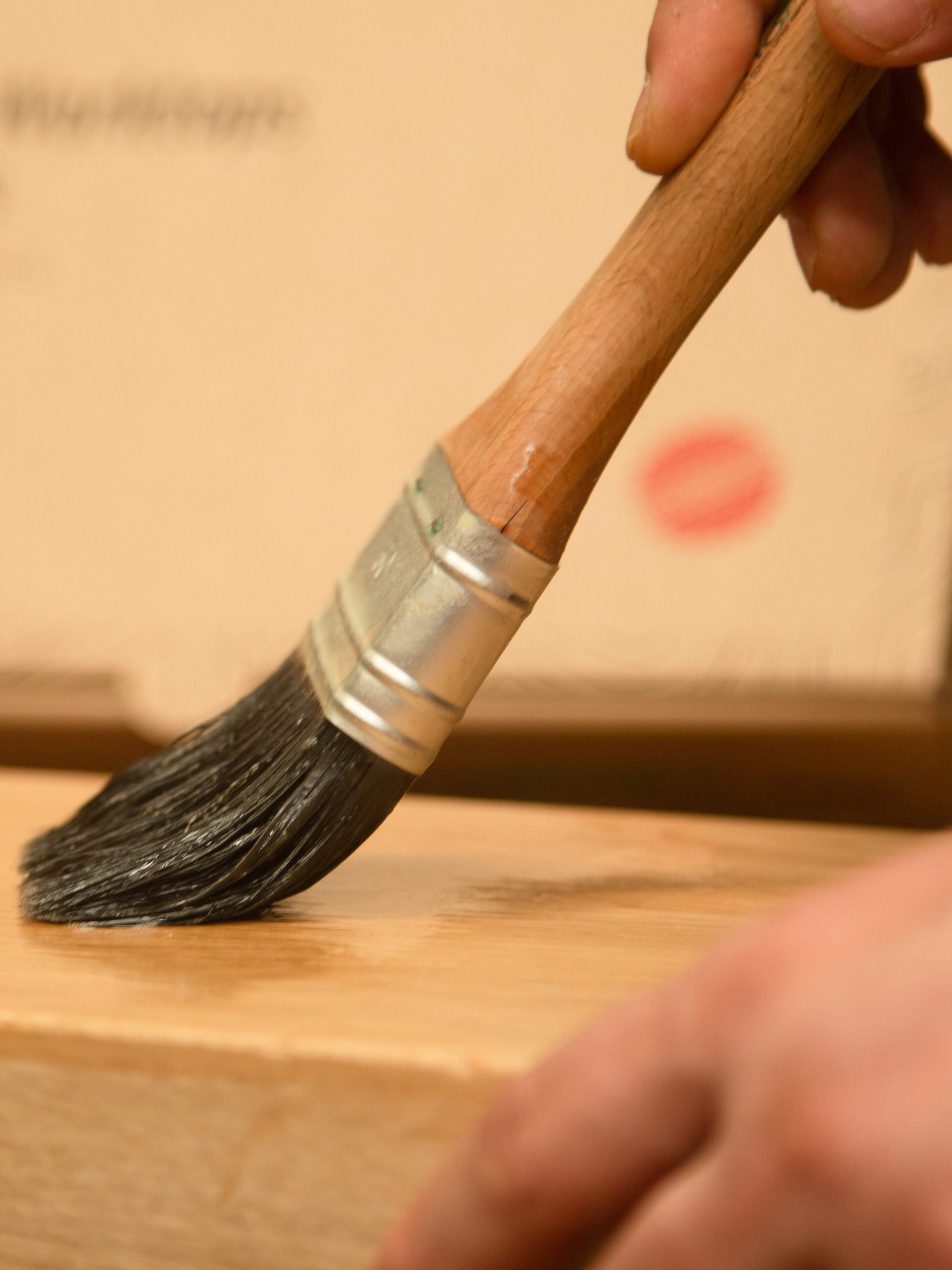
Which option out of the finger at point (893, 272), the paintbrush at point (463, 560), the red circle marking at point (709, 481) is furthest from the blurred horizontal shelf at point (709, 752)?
the paintbrush at point (463, 560)

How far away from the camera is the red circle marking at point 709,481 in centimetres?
85

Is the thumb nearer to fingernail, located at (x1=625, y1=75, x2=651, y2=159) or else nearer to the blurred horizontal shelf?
fingernail, located at (x1=625, y1=75, x2=651, y2=159)

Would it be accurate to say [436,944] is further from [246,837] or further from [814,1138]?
[814,1138]

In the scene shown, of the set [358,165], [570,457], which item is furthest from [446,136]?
[570,457]

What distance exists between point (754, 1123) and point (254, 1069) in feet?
0.48

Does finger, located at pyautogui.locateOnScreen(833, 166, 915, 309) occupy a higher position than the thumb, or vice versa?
the thumb

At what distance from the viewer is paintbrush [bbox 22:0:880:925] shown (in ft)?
1.35

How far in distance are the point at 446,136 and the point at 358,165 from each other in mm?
→ 71

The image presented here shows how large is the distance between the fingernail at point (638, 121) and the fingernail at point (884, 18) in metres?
0.08

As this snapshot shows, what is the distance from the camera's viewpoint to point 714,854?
0.59 meters

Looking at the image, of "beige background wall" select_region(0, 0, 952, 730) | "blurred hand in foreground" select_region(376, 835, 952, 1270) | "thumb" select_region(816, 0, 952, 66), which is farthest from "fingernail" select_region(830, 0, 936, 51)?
"beige background wall" select_region(0, 0, 952, 730)

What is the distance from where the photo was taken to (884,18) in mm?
403

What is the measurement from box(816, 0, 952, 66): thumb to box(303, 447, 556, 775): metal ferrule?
0.21 metres

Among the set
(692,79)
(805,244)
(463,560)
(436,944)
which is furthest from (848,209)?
(436,944)
